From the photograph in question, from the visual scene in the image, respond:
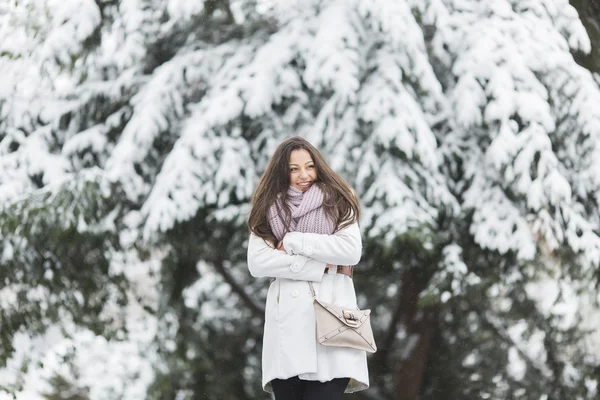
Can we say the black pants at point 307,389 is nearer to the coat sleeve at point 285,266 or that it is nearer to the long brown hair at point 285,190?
the coat sleeve at point 285,266

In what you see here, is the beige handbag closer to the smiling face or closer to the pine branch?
the smiling face

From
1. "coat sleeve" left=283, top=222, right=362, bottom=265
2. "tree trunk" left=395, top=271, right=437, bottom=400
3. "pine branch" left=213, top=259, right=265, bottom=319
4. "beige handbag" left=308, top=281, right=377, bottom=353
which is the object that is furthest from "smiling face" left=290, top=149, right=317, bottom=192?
Result: "tree trunk" left=395, top=271, right=437, bottom=400

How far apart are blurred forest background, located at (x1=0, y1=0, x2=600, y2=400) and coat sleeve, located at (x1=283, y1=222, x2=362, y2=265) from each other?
2212mm

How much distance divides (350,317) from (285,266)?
0.26 m

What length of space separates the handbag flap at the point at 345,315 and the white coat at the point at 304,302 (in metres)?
0.05

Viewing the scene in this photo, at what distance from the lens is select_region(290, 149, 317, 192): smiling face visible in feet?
9.25

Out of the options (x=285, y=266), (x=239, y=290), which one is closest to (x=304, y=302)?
(x=285, y=266)

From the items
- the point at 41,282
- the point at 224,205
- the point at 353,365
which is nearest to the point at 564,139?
the point at 224,205

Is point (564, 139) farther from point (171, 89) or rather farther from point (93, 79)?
point (93, 79)

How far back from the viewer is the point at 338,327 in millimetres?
2645

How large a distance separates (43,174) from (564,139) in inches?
Result: 139

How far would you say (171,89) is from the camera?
5793 mm

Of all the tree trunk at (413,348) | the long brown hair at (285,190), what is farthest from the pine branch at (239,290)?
the long brown hair at (285,190)

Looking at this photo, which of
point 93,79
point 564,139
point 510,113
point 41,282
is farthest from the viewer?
point 93,79
